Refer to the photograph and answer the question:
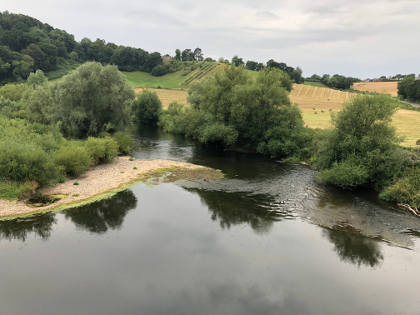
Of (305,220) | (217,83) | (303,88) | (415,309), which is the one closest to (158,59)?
(303,88)

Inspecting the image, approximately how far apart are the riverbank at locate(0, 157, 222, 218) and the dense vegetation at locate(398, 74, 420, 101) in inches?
2921

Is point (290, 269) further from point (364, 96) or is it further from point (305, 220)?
point (364, 96)

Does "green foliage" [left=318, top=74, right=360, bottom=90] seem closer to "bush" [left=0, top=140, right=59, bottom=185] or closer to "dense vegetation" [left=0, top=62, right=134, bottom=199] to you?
"dense vegetation" [left=0, top=62, right=134, bottom=199]

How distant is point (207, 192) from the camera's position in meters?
32.2

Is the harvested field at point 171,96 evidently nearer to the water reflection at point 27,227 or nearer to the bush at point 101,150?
the bush at point 101,150

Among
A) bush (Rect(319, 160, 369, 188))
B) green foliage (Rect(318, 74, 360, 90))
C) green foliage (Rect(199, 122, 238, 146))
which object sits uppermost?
green foliage (Rect(318, 74, 360, 90))

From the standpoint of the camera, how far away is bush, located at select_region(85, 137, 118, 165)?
38.0 m

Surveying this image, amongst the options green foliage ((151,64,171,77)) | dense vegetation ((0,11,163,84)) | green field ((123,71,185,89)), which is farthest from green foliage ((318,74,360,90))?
dense vegetation ((0,11,163,84))

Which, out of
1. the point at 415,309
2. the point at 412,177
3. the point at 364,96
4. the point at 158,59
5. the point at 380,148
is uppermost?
the point at 158,59

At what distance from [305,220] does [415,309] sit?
10334 millimetres

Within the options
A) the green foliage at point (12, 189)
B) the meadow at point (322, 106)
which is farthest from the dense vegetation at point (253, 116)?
the green foliage at point (12, 189)

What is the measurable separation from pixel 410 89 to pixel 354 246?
270 feet

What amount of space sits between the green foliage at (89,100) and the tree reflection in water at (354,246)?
33.6 meters

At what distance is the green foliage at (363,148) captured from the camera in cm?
3175
